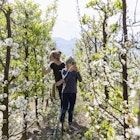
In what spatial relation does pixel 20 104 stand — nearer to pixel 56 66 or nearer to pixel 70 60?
pixel 56 66

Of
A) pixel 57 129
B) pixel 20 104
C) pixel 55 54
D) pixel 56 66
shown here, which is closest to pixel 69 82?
pixel 56 66

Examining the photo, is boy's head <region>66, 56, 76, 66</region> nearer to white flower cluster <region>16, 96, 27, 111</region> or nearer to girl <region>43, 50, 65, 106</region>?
girl <region>43, 50, 65, 106</region>

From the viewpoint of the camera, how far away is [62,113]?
8.67 m

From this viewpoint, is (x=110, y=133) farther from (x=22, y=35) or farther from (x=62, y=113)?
(x=22, y=35)

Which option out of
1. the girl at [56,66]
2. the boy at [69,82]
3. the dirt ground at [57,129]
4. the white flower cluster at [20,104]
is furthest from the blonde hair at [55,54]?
the dirt ground at [57,129]

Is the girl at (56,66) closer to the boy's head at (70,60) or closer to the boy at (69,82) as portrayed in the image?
the boy at (69,82)

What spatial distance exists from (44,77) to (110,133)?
1019cm

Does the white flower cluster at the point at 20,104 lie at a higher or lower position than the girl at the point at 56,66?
lower

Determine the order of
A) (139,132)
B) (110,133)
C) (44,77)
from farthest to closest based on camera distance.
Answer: (44,77)
(110,133)
(139,132)

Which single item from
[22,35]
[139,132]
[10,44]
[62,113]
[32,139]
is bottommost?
[32,139]

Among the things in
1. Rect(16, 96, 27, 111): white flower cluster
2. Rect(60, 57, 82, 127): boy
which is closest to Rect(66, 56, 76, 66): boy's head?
Rect(60, 57, 82, 127): boy

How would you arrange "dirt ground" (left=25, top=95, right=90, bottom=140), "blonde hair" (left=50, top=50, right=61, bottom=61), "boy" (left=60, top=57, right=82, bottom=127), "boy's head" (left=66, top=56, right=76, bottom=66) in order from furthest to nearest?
1. "dirt ground" (left=25, top=95, right=90, bottom=140)
2. "blonde hair" (left=50, top=50, right=61, bottom=61)
3. "boy" (left=60, top=57, right=82, bottom=127)
4. "boy's head" (left=66, top=56, right=76, bottom=66)

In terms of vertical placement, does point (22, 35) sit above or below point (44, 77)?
above

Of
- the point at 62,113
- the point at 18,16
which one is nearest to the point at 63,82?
the point at 62,113
